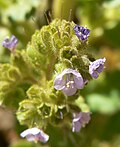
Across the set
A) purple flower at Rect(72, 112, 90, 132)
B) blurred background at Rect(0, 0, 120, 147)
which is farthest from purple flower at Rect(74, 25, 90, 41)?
blurred background at Rect(0, 0, 120, 147)

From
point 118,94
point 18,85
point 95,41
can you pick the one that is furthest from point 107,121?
point 18,85

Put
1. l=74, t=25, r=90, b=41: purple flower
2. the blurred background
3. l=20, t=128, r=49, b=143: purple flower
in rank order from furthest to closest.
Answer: the blurred background, l=20, t=128, r=49, b=143: purple flower, l=74, t=25, r=90, b=41: purple flower

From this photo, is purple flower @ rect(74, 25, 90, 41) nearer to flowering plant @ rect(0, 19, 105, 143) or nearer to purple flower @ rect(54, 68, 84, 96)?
flowering plant @ rect(0, 19, 105, 143)

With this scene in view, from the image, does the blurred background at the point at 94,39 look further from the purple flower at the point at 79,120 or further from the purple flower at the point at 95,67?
the purple flower at the point at 95,67

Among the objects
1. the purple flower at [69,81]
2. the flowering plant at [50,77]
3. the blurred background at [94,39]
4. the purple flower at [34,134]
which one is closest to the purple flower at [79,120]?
the flowering plant at [50,77]

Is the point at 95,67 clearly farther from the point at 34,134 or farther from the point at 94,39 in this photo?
the point at 94,39

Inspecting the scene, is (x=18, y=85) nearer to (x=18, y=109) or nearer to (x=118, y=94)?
(x=18, y=109)

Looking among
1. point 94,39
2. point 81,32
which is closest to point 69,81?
point 81,32
